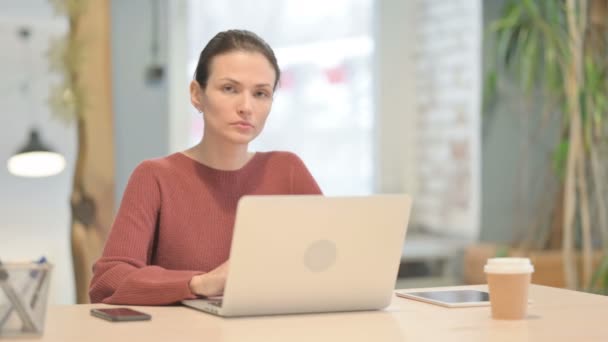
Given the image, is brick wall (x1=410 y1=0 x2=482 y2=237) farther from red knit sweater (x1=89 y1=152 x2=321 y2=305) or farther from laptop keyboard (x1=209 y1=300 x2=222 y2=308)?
laptop keyboard (x1=209 y1=300 x2=222 y2=308)

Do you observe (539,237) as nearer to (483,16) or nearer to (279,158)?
(483,16)

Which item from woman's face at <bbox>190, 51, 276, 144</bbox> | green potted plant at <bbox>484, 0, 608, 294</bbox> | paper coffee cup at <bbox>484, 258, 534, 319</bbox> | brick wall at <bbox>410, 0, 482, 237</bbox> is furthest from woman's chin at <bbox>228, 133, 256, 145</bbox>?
brick wall at <bbox>410, 0, 482, 237</bbox>

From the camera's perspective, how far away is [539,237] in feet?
15.3

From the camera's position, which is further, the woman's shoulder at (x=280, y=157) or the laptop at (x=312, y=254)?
the woman's shoulder at (x=280, y=157)

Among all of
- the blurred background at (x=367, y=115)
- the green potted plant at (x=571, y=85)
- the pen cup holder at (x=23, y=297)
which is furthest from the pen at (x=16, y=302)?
the green potted plant at (x=571, y=85)

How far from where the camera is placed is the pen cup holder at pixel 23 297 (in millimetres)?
1562

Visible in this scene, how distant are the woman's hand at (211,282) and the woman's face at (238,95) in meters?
0.39

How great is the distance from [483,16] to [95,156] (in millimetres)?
1914

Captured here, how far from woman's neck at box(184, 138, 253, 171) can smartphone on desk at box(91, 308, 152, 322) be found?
0.58 meters

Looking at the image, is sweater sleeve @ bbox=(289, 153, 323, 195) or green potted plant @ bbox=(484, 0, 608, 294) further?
green potted plant @ bbox=(484, 0, 608, 294)

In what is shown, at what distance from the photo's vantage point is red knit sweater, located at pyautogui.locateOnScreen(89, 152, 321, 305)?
213cm

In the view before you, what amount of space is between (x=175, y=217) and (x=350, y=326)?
0.68 meters

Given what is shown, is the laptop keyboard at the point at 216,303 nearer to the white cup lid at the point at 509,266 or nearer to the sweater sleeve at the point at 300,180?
the white cup lid at the point at 509,266

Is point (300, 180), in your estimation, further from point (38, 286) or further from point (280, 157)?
point (38, 286)
